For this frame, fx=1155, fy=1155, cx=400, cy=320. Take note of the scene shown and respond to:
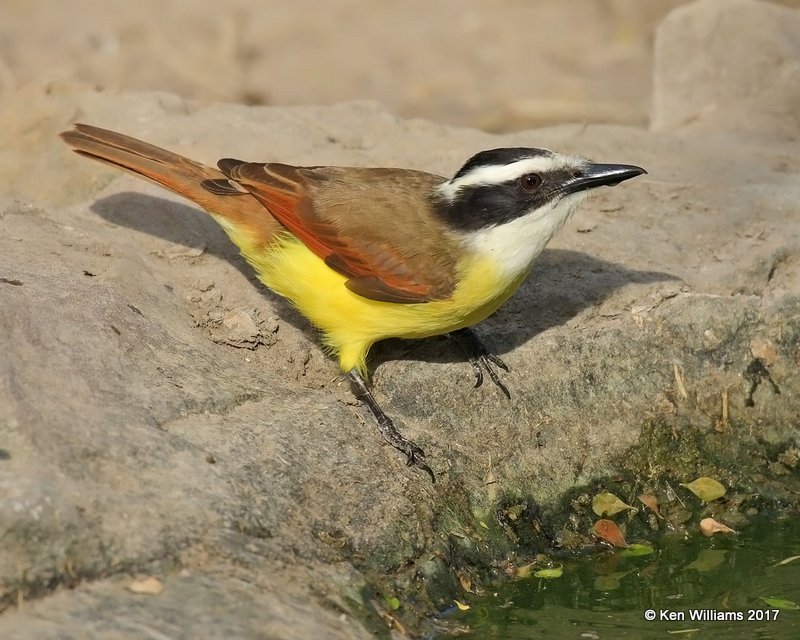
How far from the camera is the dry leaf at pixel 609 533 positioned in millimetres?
6082

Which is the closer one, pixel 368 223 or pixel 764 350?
pixel 368 223

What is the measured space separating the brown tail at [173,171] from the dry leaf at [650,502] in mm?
2622

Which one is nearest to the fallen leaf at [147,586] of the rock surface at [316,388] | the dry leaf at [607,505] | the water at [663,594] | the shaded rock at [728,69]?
the rock surface at [316,388]

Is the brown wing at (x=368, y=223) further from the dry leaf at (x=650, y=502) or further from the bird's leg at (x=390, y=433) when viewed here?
the dry leaf at (x=650, y=502)

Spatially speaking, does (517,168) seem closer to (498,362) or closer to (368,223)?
(368,223)

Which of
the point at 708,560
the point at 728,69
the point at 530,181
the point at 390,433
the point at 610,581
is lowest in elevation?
the point at 610,581

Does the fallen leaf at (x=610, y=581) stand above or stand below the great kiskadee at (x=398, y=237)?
below

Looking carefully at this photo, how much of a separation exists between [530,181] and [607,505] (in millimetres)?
1775

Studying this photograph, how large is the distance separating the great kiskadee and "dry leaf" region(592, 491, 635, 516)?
77 centimetres

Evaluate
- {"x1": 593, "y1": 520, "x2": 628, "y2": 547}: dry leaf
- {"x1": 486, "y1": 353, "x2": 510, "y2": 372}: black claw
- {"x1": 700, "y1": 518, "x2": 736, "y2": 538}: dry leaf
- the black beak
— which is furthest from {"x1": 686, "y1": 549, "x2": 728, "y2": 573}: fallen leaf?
the black beak

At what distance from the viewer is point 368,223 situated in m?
6.39

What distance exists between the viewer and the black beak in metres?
6.04

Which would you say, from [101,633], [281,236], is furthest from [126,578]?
[281,236]

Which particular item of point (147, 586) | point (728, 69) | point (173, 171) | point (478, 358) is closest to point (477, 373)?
point (478, 358)
